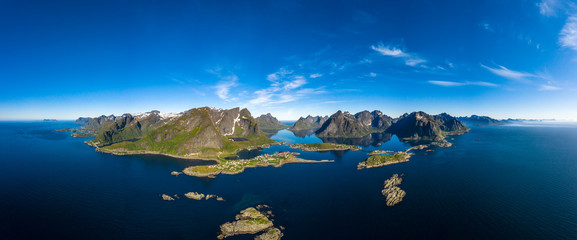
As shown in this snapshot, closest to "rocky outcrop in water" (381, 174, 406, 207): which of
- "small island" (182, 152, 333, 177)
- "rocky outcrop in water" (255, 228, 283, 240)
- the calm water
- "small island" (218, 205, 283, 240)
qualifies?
the calm water

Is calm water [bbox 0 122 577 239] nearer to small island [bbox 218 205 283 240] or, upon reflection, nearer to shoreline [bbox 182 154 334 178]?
small island [bbox 218 205 283 240]

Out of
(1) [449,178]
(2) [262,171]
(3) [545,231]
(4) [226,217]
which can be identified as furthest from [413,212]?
(2) [262,171]

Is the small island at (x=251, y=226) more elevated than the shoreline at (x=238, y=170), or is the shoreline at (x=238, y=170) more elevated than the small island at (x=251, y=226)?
the shoreline at (x=238, y=170)

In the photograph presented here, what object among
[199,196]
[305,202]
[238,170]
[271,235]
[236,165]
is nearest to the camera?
[271,235]

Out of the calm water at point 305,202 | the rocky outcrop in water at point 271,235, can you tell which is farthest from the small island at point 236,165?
the rocky outcrop in water at point 271,235

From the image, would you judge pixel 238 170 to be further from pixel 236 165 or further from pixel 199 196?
pixel 199 196

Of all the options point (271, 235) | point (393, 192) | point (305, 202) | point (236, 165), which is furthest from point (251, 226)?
point (236, 165)

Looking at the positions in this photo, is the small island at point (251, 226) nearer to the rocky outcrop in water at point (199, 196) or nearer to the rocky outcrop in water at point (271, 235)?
the rocky outcrop in water at point (271, 235)

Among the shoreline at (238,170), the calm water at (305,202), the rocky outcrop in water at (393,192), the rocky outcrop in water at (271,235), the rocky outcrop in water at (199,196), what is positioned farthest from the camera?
the shoreline at (238,170)

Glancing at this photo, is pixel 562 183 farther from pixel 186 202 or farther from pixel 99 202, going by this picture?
pixel 99 202
